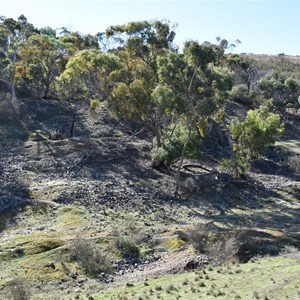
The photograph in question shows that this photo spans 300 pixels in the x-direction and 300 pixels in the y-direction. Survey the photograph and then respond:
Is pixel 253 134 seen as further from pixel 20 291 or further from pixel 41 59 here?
pixel 41 59

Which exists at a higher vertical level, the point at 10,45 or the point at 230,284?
the point at 10,45

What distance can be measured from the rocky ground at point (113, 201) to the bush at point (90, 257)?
34 cm

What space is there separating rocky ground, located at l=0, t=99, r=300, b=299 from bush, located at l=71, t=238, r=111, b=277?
34 cm

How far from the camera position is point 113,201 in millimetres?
25859

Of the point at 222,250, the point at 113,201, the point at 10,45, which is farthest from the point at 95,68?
the point at 10,45

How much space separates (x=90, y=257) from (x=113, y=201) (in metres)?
8.49

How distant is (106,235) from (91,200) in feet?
17.9

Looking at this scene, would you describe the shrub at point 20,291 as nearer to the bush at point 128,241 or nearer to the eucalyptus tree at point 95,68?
the bush at point 128,241

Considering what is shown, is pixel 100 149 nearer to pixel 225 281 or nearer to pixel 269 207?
pixel 269 207

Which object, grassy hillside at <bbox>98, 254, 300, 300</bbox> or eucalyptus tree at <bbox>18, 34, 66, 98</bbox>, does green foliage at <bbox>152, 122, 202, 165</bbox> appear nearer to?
grassy hillside at <bbox>98, 254, 300, 300</bbox>

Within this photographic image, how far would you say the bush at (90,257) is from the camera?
1722 cm

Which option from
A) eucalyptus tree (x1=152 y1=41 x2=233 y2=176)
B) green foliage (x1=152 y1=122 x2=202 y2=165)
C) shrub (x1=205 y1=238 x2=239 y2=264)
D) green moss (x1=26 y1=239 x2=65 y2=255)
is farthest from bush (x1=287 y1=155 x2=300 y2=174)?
green moss (x1=26 y1=239 x2=65 y2=255)

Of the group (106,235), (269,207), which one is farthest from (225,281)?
(269,207)

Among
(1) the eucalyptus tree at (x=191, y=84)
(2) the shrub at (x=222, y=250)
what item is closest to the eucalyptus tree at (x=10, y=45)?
(1) the eucalyptus tree at (x=191, y=84)
